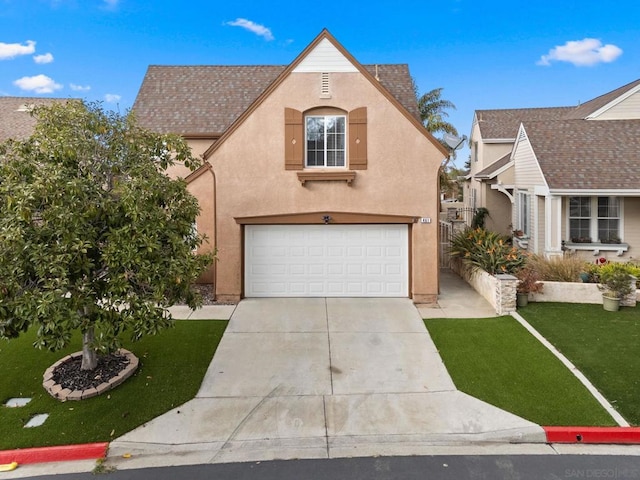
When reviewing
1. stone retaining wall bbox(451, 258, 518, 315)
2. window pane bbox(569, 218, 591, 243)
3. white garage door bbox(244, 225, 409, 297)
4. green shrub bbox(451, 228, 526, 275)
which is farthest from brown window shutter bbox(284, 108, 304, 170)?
window pane bbox(569, 218, 591, 243)

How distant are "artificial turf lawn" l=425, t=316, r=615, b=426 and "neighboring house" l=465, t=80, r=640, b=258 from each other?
16.8 feet

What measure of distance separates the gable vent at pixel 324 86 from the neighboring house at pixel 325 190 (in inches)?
1.1

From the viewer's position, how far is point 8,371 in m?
8.20

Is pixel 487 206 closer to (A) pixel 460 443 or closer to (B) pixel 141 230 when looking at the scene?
(A) pixel 460 443

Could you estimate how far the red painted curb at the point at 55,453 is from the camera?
592 centimetres

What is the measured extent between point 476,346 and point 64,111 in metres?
9.02

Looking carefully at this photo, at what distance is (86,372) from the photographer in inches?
307

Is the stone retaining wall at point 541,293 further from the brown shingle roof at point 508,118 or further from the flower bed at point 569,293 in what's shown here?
the brown shingle roof at point 508,118

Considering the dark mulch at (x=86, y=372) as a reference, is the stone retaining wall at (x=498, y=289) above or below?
above

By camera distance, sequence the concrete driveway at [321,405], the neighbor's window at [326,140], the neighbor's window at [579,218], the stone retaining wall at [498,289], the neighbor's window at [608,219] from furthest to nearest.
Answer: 1. the neighbor's window at [579,218]
2. the neighbor's window at [608,219]
3. the neighbor's window at [326,140]
4. the stone retaining wall at [498,289]
5. the concrete driveway at [321,405]

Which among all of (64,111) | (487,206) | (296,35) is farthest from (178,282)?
(296,35)

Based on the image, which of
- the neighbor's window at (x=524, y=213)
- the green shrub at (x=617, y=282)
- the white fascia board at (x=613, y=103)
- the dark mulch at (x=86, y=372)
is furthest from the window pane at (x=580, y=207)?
the dark mulch at (x=86, y=372)

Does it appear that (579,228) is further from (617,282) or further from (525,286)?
(525,286)

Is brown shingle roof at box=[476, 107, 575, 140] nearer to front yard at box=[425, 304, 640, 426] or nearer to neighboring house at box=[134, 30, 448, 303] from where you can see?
neighboring house at box=[134, 30, 448, 303]
